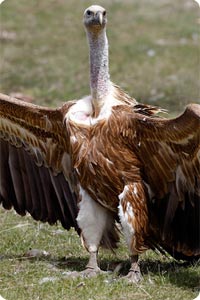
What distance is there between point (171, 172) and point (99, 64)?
4.11ft

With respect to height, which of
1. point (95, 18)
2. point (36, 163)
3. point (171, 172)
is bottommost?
point (36, 163)

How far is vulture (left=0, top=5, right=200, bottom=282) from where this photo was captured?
8000mm

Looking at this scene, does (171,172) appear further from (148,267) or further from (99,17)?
(99,17)

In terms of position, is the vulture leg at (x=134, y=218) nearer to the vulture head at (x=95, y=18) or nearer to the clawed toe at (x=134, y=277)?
the clawed toe at (x=134, y=277)

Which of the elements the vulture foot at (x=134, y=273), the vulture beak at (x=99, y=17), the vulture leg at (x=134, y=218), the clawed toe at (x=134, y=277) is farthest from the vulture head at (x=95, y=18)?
the clawed toe at (x=134, y=277)

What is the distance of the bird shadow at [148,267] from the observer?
7961 millimetres

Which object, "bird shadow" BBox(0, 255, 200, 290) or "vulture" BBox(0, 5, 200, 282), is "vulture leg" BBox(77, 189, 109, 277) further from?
"bird shadow" BBox(0, 255, 200, 290)

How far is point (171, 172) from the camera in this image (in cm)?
811

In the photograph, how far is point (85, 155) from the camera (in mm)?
8164

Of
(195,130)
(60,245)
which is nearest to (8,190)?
(60,245)

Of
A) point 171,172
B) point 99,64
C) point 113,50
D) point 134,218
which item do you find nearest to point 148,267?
point 134,218

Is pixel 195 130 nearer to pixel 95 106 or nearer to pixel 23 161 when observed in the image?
pixel 95 106

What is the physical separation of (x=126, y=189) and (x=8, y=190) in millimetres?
1673

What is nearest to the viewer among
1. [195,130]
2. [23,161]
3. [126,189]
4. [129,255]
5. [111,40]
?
[195,130]
